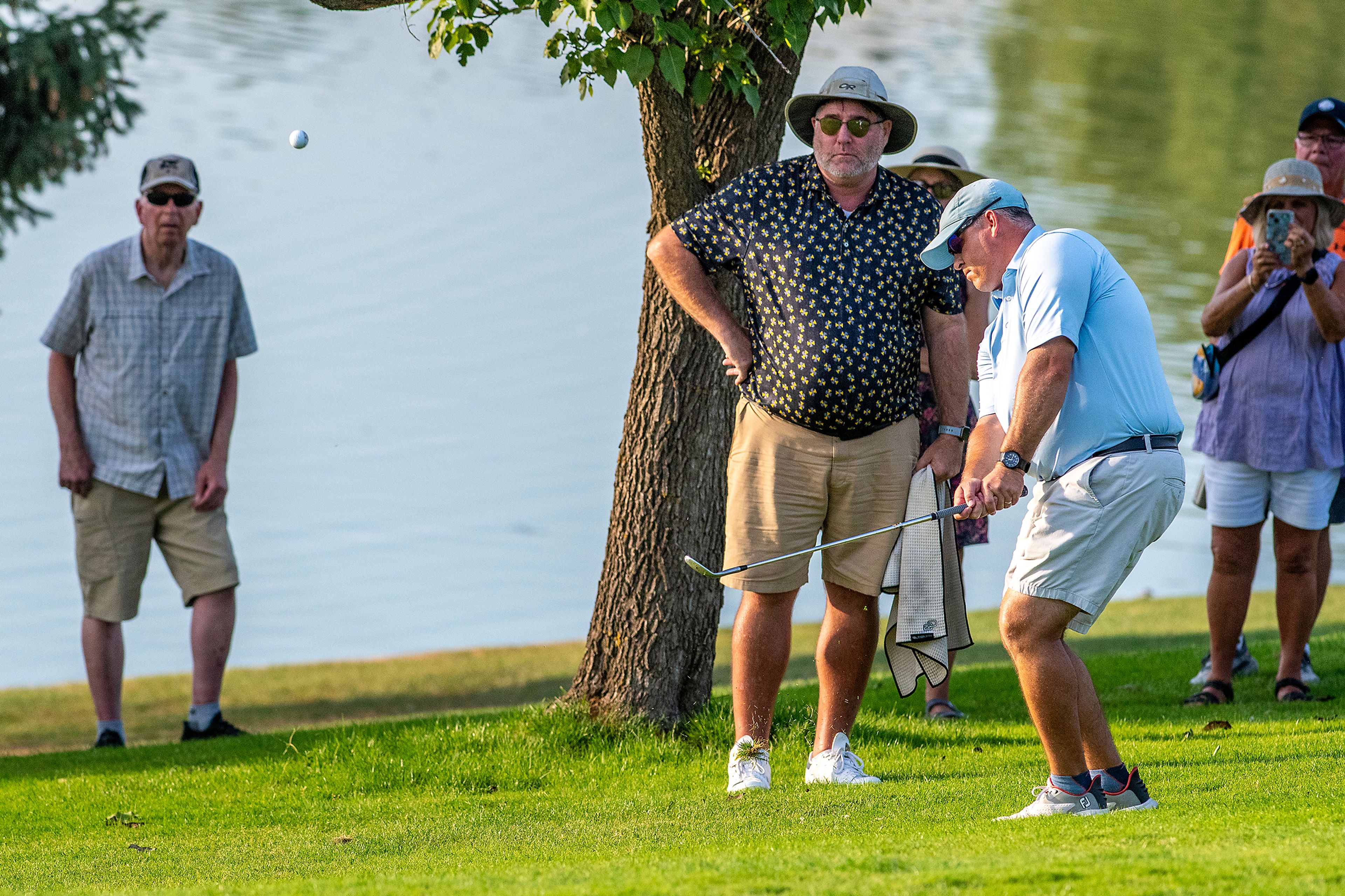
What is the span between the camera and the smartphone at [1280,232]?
6516 mm

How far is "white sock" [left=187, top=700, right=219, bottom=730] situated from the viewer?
24.6 feet

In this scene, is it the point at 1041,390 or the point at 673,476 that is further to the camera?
the point at 673,476

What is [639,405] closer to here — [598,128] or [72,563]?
[72,563]

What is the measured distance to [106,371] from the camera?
24.9ft

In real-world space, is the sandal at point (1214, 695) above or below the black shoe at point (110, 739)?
above

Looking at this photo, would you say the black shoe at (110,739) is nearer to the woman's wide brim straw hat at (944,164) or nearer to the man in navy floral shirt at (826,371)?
the man in navy floral shirt at (826,371)

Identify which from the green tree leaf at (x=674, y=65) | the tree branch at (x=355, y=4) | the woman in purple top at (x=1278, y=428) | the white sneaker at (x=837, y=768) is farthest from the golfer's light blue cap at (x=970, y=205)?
the tree branch at (x=355, y=4)

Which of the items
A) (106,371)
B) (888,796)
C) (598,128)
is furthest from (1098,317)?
(598,128)

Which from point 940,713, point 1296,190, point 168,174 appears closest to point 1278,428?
point 1296,190

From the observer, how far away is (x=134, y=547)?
762 cm

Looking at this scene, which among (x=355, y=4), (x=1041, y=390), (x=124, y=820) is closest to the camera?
(x=1041, y=390)

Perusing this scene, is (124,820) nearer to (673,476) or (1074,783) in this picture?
(673,476)

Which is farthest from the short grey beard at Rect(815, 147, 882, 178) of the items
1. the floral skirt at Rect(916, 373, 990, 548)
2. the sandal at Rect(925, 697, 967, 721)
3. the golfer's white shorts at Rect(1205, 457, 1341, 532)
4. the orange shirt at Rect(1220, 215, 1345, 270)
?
the sandal at Rect(925, 697, 967, 721)

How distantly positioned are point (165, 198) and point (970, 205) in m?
4.23
